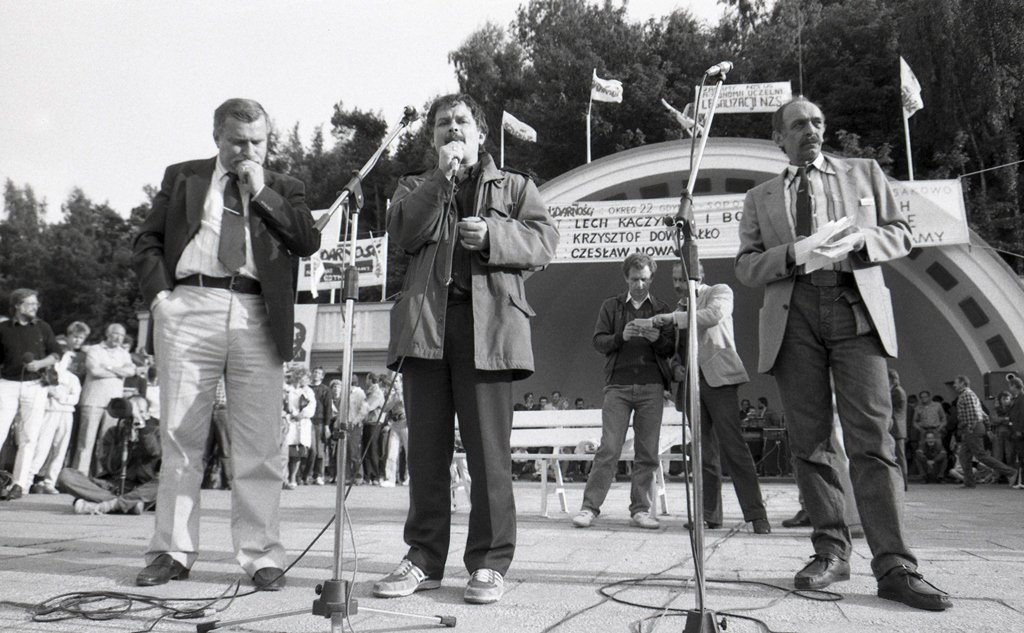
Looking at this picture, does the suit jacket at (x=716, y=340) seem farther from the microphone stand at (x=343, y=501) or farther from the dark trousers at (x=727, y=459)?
Result: the microphone stand at (x=343, y=501)

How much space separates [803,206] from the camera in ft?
11.6

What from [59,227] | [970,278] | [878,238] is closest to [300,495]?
[878,238]

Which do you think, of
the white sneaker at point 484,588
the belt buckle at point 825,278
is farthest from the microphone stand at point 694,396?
the belt buckle at point 825,278

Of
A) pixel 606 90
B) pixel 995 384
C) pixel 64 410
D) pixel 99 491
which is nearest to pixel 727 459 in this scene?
pixel 99 491

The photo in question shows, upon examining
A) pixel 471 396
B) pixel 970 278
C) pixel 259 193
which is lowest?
pixel 471 396

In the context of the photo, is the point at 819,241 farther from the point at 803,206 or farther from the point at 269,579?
the point at 269,579

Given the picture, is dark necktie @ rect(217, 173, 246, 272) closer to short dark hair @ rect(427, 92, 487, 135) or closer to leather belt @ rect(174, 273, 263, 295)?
leather belt @ rect(174, 273, 263, 295)

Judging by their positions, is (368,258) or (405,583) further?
(368,258)

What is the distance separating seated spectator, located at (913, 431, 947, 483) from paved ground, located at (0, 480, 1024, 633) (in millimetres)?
8797

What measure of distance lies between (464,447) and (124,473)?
17.3ft

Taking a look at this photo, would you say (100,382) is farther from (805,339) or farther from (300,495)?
(805,339)

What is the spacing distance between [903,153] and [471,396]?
3146cm

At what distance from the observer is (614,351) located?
5.98 m

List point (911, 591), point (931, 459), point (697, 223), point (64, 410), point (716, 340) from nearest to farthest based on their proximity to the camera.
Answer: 1. point (911, 591)
2. point (716, 340)
3. point (64, 410)
4. point (931, 459)
5. point (697, 223)
